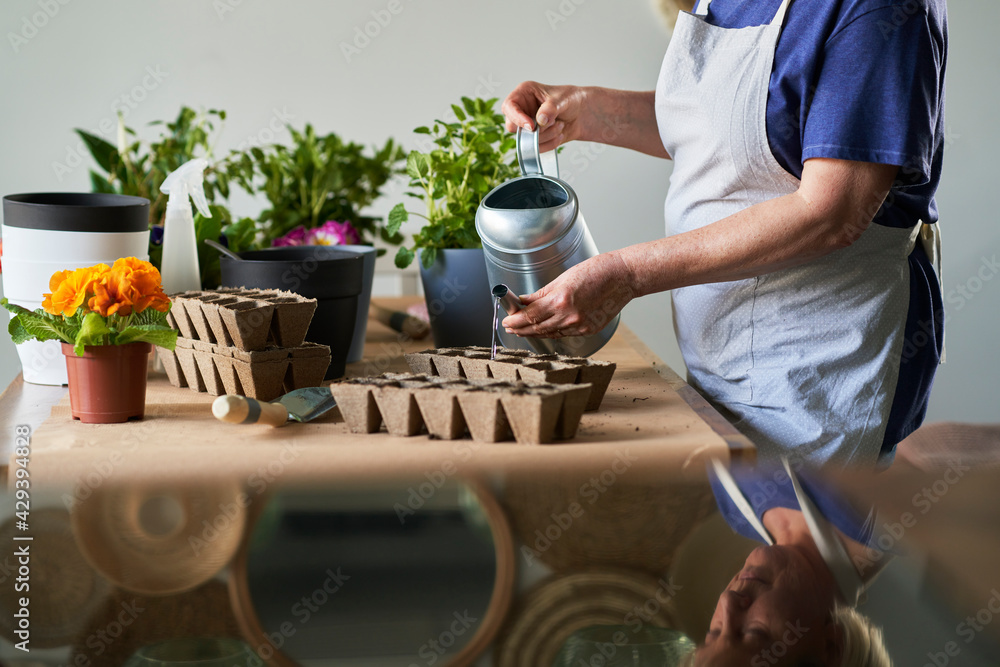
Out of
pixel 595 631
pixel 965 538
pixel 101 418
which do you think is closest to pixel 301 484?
pixel 101 418

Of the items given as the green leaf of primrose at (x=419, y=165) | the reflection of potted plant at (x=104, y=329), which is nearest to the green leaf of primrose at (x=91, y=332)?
the reflection of potted plant at (x=104, y=329)

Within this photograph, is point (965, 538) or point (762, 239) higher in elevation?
point (762, 239)

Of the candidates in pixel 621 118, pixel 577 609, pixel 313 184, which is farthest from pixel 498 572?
pixel 313 184

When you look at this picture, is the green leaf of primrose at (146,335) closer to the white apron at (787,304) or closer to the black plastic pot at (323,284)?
the black plastic pot at (323,284)

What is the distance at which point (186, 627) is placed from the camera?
1.04 metres

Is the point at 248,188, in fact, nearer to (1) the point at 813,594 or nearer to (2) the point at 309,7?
(2) the point at 309,7

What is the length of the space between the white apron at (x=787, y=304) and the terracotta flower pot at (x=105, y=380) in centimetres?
78

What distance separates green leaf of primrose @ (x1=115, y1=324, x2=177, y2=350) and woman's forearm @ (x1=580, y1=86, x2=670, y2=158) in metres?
0.78

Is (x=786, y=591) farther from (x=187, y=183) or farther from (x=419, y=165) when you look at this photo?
(x=187, y=183)

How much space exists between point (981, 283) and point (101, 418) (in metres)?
2.61

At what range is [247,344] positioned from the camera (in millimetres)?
973

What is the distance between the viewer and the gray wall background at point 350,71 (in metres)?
2.32

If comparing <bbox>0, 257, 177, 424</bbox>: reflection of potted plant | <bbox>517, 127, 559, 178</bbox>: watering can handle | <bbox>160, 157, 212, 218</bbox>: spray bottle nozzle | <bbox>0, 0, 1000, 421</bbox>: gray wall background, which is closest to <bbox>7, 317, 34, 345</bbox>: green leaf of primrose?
<bbox>0, 257, 177, 424</bbox>: reflection of potted plant

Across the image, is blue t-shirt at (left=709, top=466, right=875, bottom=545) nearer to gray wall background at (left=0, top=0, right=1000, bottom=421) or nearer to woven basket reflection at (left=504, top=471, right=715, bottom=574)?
woven basket reflection at (left=504, top=471, right=715, bottom=574)
